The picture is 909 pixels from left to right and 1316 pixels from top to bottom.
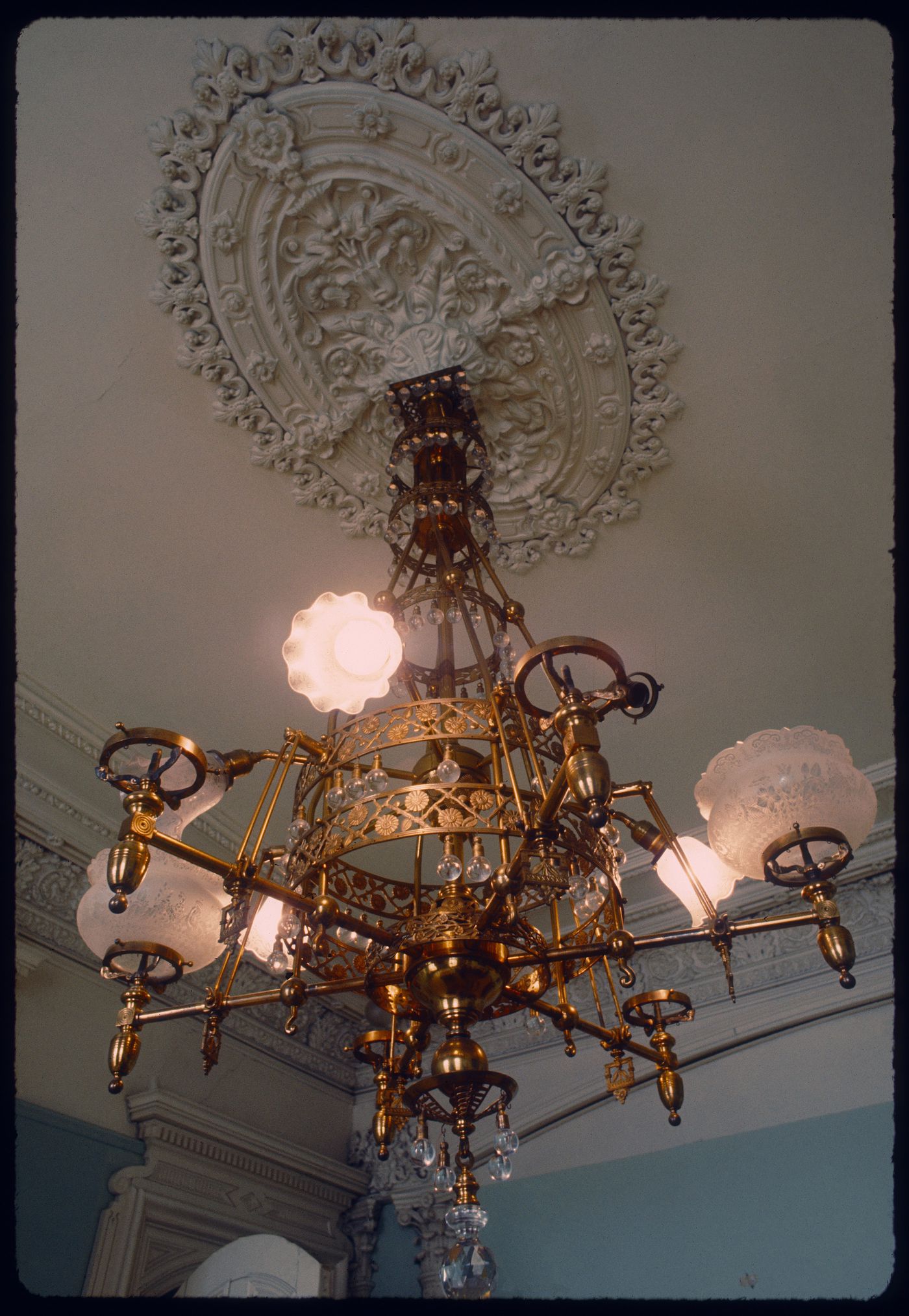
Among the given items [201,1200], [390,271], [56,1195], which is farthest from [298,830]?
[201,1200]

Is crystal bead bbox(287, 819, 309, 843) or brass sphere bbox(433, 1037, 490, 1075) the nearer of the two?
brass sphere bbox(433, 1037, 490, 1075)

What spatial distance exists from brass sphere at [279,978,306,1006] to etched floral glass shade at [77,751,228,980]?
23 cm

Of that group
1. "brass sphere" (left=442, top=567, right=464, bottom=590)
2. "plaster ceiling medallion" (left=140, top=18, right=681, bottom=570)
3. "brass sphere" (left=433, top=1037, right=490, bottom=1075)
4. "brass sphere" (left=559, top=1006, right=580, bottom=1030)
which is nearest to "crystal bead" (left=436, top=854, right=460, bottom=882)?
"brass sphere" (left=433, top=1037, right=490, bottom=1075)

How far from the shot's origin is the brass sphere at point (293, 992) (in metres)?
1.34

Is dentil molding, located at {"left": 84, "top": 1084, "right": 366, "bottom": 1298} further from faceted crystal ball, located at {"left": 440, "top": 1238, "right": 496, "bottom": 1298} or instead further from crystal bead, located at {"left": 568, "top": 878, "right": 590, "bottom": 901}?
crystal bead, located at {"left": 568, "top": 878, "right": 590, "bottom": 901}

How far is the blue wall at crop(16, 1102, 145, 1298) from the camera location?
2.82 meters

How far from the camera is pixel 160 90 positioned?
1931 mm

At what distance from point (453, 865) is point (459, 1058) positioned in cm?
30

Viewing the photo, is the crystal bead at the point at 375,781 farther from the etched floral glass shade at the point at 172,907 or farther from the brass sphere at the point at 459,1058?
the brass sphere at the point at 459,1058

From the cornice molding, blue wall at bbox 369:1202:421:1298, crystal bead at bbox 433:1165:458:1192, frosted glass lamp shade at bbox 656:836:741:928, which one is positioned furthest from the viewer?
blue wall at bbox 369:1202:421:1298

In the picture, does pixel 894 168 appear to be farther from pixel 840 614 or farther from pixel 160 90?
pixel 160 90

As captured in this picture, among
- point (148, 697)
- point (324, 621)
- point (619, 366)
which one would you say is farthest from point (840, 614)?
point (148, 697)

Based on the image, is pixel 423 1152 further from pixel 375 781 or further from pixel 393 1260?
pixel 393 1260

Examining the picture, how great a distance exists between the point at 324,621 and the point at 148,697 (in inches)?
65.1
